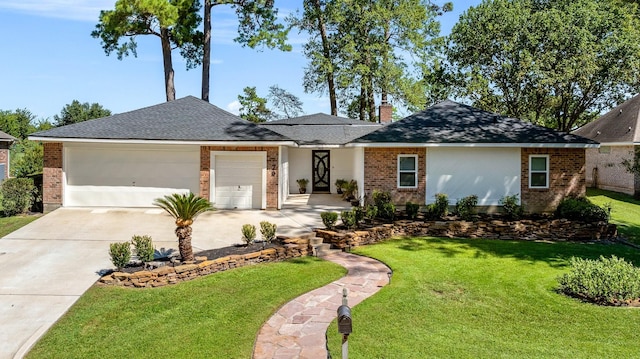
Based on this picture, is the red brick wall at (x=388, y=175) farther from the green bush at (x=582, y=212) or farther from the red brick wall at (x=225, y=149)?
the green bush at (x=582, y=212)

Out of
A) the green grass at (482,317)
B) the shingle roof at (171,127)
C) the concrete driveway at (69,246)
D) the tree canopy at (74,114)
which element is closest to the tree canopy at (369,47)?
the shingle roof at (171,127)

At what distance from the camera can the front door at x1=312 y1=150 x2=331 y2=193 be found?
21.8 metres

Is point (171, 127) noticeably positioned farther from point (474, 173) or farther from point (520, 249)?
point (520, 249)

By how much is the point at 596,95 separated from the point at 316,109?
68.8 feet

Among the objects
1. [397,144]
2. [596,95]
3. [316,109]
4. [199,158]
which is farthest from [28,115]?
[596,95]

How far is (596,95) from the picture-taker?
2722 cm

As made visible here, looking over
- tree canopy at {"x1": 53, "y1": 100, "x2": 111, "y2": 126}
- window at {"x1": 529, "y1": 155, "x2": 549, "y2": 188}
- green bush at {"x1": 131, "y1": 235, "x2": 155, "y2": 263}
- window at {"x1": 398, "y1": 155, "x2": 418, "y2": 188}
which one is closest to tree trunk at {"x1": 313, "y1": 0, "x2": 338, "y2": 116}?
window at {"x1": 398, "y1": 155, "x2": 418, "y2": 188}

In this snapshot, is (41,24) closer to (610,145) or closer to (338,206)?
(338,206)

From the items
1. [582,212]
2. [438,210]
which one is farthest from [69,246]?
[582,212]

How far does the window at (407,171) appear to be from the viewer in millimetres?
16109

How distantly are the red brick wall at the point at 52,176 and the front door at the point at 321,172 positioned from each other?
11377 millimetres

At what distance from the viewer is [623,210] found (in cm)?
1814

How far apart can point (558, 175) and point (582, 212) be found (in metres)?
2.92

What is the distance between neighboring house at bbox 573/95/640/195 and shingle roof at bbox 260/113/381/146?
41.8 ft
